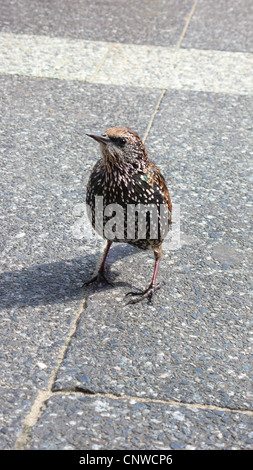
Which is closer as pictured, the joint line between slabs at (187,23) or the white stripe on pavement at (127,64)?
the white stripe on pavement at (127,64)

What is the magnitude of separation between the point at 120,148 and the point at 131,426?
1.55 m

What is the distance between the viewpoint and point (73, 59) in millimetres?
7281

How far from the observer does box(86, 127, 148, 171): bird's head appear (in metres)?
3.55

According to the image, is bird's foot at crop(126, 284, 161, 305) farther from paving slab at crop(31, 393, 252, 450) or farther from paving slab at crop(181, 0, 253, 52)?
paving slab at crop(181, 0, 253, 52)

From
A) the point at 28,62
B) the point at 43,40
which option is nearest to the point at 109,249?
the point at 28,62

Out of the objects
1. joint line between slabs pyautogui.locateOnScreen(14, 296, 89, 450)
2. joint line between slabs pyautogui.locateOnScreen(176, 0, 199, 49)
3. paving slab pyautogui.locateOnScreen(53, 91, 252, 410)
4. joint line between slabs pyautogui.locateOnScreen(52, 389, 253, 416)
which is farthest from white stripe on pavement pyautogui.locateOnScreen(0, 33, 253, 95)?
joint line between slabs pyautogui.locateOnScreen(52, 389, 253, 416)

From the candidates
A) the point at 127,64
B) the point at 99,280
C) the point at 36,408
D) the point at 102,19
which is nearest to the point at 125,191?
the point at 99,280

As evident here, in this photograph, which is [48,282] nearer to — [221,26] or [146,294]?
[146,294]

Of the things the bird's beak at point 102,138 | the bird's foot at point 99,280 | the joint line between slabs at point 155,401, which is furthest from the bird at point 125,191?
the joint line between slabs at point 155,401

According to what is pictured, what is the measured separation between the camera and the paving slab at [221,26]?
A: 7.89m

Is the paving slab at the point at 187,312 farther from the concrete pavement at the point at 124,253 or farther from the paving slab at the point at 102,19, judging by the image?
the paving slab at the point at 102,19

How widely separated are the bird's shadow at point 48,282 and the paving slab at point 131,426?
0.86 metres

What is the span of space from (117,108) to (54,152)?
109 cm
